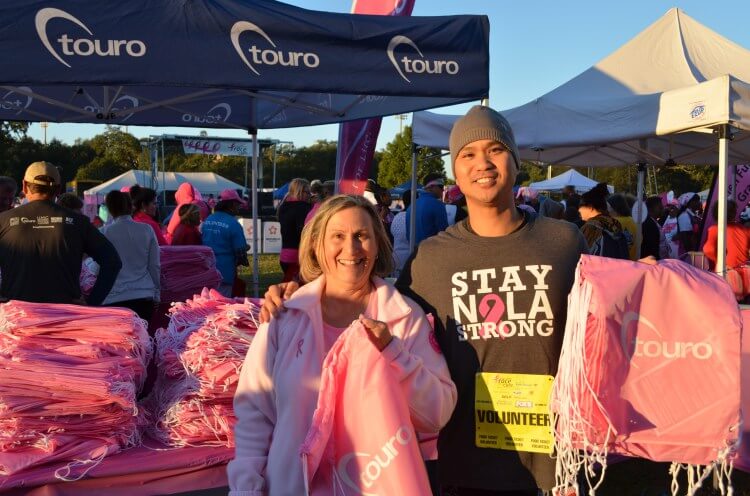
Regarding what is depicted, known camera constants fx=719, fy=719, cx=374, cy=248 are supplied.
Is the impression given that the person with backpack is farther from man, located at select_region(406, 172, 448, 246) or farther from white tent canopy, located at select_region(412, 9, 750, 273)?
man, located at select_region(406, 172, 448, 246)

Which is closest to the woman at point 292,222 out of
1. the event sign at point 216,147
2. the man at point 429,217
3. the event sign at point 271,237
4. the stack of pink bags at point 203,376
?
the man at point 429,217

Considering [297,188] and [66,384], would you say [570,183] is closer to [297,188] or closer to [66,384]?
[297,188]

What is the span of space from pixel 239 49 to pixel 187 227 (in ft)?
10.5

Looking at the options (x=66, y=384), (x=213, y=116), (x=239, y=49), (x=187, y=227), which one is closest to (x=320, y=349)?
(x=66, y=384)

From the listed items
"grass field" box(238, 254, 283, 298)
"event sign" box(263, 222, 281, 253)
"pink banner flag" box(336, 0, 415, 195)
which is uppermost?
"pink banner flag" box(336, 0, 415, 195)

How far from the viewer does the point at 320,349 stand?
2.03 meters

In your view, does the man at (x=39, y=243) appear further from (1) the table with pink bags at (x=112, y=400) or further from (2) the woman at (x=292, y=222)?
(2) the woman at (x=292, y=222)

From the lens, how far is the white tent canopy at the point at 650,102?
5445mm

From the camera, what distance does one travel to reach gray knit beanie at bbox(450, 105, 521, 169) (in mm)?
2096

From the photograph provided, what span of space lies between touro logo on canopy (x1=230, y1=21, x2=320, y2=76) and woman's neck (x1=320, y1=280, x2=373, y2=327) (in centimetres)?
266

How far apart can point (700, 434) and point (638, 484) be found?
3.35 meters

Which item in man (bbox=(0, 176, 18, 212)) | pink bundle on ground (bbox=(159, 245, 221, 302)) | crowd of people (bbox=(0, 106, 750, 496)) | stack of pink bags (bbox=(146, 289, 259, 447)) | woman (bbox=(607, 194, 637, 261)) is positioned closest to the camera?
crowd of people (bbox=(0, 106, 750, 496))

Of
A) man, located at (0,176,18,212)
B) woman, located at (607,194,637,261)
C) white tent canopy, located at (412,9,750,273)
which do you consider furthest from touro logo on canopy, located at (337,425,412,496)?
woman, located at (607,194,637,261)

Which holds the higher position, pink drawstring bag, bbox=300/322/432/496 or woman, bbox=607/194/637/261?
woman, bbox=607/194/637/261
